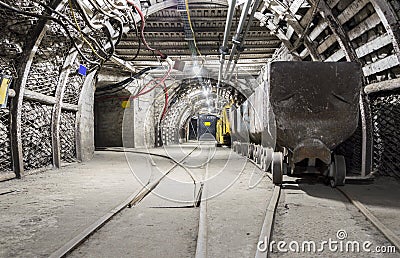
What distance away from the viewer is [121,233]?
10.4 ft

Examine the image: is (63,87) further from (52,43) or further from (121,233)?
(121,233)

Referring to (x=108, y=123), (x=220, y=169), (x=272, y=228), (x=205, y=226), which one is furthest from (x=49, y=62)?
(x=108, y=123)

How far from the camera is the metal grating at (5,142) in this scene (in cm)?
615

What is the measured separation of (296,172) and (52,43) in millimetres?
5827

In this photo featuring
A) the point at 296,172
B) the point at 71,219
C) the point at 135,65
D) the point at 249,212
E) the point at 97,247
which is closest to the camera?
the point at 97,247

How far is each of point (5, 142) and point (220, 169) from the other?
15.7ft

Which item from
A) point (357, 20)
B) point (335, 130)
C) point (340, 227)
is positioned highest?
point (357, 20)

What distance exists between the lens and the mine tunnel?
119 inches

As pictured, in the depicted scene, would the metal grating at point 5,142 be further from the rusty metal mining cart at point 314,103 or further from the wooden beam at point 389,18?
the wooden beam at point 389,18

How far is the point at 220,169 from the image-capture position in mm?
8102

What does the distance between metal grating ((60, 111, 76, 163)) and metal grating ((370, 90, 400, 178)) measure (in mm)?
7553

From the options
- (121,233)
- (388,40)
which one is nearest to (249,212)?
(121,233)

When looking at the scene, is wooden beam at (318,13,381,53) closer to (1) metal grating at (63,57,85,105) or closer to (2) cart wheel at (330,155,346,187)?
(2) cart wheel at (330,155,346,187)

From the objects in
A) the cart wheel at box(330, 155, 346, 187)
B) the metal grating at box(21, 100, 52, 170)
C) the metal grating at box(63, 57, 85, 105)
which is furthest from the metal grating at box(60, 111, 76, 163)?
the cart wheel at box(330, 155, 346, 187)
